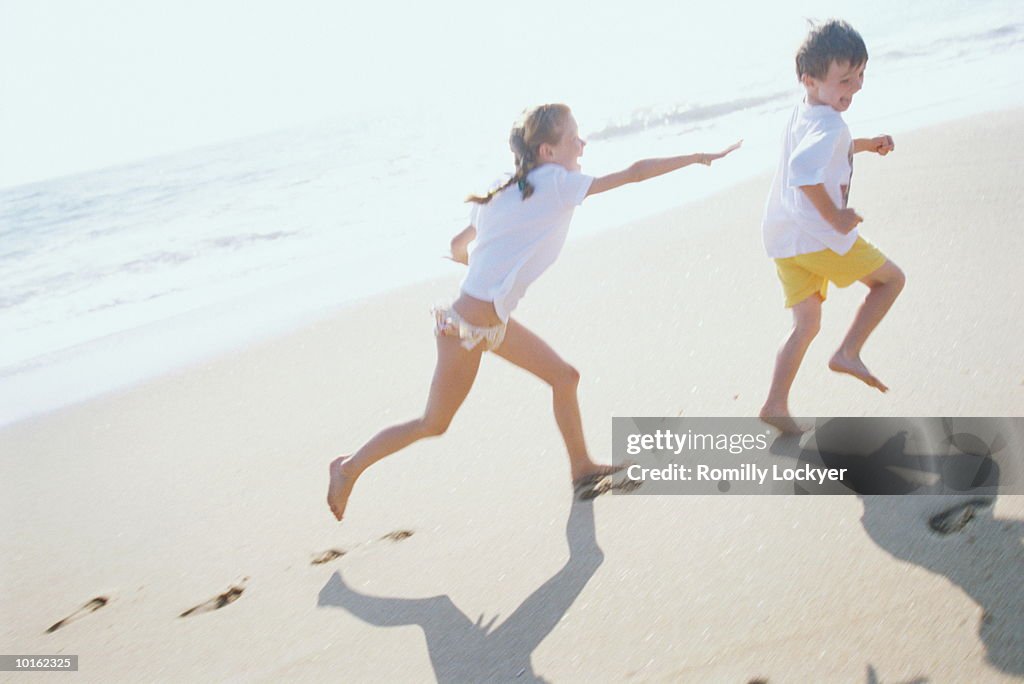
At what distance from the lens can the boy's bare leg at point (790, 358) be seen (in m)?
3.33

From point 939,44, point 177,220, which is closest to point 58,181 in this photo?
point 177,220

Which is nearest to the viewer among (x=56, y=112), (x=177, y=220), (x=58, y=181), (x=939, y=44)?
(x=177, y=220)

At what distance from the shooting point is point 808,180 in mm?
3016

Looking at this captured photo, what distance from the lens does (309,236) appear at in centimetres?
1002

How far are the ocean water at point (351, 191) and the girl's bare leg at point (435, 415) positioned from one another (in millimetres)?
2825

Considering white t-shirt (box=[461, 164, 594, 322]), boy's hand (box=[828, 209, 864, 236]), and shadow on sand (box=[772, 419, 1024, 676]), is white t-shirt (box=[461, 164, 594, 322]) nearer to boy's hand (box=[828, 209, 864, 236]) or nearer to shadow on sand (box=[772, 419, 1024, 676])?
boy's hand (box=[828, 209, 864, 236])

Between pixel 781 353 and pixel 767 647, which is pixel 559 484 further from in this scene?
pixel 767 647

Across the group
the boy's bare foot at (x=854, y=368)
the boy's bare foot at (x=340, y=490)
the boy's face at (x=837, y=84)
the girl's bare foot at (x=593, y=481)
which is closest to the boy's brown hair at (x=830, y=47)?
the boy's face at (x=837, y=84)

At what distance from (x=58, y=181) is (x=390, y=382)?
911 inches

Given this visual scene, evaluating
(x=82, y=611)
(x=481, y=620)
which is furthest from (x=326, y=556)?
(x=82, y=611)

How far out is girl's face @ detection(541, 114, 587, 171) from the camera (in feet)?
10.2

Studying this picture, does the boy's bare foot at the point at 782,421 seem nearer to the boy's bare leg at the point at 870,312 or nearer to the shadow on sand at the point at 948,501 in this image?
the shadow on sand at the point at 948,501

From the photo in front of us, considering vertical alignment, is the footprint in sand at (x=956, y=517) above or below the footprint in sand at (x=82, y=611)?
below

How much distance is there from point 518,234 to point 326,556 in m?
1.34
